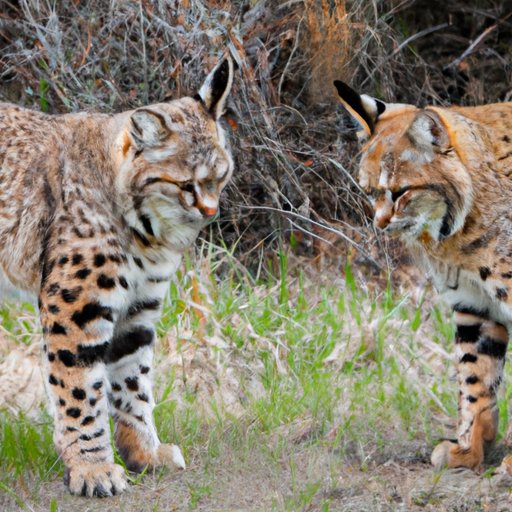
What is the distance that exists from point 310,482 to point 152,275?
119cm

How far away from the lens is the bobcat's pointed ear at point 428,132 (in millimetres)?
5121

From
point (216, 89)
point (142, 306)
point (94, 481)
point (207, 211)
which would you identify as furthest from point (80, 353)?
point (216, 89)

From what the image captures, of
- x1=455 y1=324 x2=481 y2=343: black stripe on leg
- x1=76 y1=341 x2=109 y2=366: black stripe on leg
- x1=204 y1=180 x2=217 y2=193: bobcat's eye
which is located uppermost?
x1=204 y1=180 x2=217 y2=193: bobcat's eye

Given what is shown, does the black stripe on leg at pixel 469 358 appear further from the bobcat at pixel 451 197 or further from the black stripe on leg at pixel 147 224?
the black stripe on leg at pixel 147 224

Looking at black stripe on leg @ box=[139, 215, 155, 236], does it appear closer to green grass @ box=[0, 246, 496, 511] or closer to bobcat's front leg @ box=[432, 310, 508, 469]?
green grass @ box=[0, 246, 496, 511]

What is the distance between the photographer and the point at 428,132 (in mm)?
5152

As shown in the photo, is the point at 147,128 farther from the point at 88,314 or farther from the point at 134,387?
the point at 134,387

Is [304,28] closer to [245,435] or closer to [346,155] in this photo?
[346,155]

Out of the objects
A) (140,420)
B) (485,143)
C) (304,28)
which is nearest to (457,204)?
(485,143)

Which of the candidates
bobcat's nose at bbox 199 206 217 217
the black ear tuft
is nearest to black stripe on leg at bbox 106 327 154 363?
bobcat's nose at bbox 199 206 217 217

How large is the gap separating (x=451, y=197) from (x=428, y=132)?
0.30 metres

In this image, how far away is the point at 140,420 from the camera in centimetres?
571

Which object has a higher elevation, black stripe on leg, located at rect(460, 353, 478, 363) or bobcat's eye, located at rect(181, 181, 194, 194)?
bobcat's eye, located at rect(181, 181, 194, 194)

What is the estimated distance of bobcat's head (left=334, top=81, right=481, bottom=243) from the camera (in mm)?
5152
